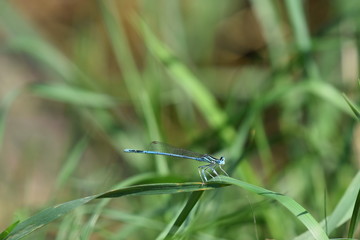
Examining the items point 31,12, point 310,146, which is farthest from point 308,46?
point 31,12

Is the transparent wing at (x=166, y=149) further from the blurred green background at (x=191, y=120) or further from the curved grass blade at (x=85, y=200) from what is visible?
the curved grass blade at (x=85, y=200)

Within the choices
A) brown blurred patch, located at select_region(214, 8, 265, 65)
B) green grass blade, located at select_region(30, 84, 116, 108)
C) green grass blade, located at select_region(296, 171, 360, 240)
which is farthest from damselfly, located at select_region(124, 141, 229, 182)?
brown blurred patch, located at select_region(214, 8, 265, 65)

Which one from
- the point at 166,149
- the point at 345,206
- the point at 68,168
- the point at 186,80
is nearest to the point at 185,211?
the point at 345,206

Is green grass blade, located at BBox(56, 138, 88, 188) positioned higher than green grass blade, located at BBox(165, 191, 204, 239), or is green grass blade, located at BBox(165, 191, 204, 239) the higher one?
green grass blade, located at BBox(56, 138, 88, 188)

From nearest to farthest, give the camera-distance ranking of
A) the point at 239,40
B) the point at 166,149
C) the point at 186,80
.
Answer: the point at 166,149 < the point at 186,80 < the point at 239,40

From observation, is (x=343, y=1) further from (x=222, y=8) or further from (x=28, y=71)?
(x=28, y=71)

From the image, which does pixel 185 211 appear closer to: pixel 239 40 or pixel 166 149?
pixel 166 149

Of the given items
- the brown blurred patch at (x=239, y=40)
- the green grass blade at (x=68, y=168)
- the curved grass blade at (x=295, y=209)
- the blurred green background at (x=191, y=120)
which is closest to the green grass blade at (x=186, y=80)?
the blurred green background at (x=191, y=120)

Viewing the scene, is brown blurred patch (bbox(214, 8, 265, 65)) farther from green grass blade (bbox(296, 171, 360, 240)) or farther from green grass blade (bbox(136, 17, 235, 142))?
green grass blade (bbox(296, 171, 360, 240))
